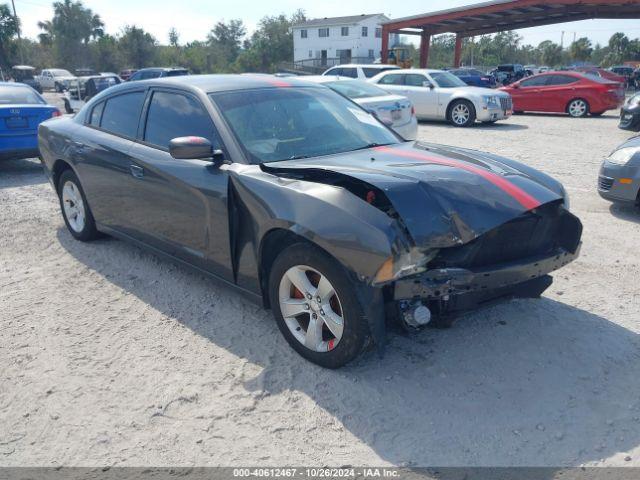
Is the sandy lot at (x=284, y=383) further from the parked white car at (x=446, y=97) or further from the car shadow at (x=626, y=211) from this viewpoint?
the parked white car at (x=446, y=97)

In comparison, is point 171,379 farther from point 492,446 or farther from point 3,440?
point 492,446

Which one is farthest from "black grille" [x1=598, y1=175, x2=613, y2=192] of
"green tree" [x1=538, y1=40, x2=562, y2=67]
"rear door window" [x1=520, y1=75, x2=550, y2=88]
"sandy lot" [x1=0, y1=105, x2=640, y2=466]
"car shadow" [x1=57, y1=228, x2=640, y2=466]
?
"green tree" [x1=538, y1=40, x2=562, y2=67]

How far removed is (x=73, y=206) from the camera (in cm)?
571

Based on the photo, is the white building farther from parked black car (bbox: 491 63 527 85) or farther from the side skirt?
the side skirt

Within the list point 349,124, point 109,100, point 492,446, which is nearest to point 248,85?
point 349,124

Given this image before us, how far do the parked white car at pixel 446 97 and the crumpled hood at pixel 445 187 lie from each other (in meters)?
11.8

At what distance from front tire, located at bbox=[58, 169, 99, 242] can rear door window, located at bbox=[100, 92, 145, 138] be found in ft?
2.53

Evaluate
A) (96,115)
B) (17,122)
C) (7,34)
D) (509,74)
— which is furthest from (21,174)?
(7,34)

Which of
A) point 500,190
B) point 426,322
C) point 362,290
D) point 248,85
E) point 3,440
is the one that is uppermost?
point 248,85

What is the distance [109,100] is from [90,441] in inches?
135

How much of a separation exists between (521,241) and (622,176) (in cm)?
366

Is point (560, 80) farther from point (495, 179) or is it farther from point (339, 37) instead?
point (339, 37)

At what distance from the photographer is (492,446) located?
2648mm

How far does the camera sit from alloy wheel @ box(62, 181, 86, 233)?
18.1 ft
